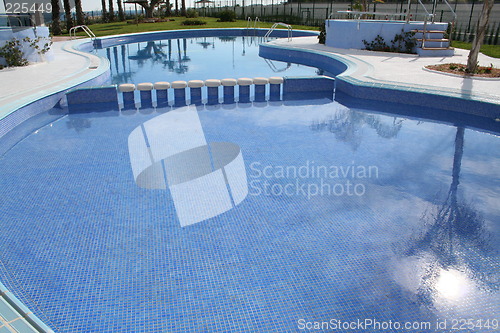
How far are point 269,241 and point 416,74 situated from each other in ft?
24.9

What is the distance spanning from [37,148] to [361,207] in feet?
15.7

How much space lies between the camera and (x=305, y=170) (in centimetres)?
521

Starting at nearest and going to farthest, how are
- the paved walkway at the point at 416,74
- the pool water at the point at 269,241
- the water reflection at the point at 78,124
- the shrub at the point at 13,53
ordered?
the pool water at the point at 269,241 → the water reflection at the point at 78,124 → the paved walkway at the point at 416,74 → the shrub at the point at 13,53

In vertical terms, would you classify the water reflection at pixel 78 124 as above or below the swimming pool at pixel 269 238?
above

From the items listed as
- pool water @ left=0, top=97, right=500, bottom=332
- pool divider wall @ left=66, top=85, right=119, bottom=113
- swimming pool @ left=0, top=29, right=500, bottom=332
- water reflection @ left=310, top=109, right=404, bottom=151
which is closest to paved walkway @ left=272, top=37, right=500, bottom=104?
water reflection @ left=310, top=109, right=404, bottom=151

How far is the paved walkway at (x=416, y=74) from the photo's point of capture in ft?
26.2

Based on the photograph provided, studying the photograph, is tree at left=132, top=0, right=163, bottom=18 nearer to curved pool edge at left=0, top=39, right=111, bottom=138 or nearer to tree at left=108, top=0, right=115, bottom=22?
tree at left=108, top=0, right=115, bottom=22

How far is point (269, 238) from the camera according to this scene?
3797 mm

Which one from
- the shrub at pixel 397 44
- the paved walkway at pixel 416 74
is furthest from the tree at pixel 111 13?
the shrub at pixel 397 44

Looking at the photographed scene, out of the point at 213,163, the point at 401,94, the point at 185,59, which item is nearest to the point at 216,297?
the point at 213,163

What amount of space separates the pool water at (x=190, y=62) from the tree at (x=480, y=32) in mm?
4166

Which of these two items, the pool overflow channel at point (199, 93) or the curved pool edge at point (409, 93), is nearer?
the curved pool edge at point (409, 93)

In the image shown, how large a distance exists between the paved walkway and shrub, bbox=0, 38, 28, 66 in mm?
8551

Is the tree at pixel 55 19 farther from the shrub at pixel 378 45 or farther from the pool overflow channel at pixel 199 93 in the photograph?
the shrub at pixel 378 45
